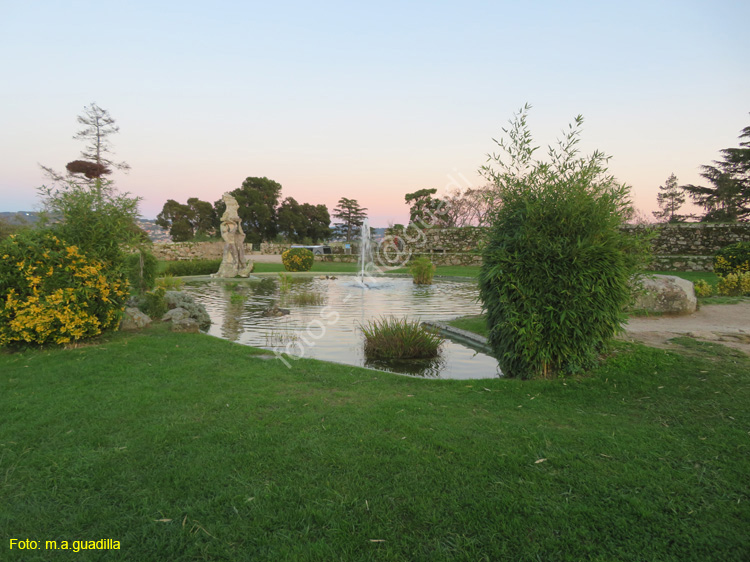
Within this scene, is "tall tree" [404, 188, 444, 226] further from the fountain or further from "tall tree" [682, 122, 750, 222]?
"tall tree" [682, 122, 750, 222]

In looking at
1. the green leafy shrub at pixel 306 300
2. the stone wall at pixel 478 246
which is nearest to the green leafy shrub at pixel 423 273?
the stone wall at pixel 478 246

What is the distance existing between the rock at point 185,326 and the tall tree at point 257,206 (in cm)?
4180

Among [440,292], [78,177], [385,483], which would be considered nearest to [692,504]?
[385,483]

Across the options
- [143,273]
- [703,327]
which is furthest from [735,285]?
[143,273]

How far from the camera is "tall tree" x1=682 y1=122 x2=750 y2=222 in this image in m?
30.1

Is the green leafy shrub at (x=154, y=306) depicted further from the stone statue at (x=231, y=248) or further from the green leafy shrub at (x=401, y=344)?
the stone statue at (x=231, y=248)

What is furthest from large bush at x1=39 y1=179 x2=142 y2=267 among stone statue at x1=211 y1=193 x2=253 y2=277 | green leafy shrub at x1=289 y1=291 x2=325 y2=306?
stone statue at x1=211 y1=193 x2=253 y2=277

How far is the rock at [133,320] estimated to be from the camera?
23.2ft

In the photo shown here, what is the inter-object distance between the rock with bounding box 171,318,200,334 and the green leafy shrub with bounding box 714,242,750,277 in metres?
13.7

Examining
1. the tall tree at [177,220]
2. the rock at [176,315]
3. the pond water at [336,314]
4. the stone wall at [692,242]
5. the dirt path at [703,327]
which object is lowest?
the pond water at [336,314]

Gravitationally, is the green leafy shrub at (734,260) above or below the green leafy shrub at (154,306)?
above

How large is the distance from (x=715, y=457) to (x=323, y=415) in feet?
9.27

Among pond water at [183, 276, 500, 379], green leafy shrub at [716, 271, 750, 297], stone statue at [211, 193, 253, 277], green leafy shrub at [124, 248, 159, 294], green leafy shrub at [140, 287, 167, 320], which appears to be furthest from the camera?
stone statue at [211, 193, 253, 277]

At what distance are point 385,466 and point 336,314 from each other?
22.7 ft
